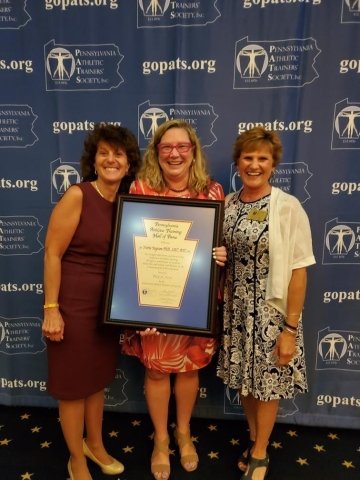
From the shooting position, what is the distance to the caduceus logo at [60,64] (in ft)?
6.47

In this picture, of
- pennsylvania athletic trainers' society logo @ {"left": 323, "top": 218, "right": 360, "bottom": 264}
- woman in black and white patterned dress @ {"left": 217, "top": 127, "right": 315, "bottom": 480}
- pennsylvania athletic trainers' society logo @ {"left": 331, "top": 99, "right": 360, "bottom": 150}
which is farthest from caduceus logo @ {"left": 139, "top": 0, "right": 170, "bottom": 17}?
pennsylvania athletic trainers' society logo @ {"left": 323, "top": 218, "right": 360, "bottom": 264}

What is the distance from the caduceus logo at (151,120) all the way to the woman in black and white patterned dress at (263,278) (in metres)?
0.58

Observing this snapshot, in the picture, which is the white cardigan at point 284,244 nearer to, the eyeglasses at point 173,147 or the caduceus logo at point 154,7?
the eyeglasses at point 173,147

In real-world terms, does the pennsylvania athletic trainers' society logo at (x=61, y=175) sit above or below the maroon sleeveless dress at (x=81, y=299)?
above

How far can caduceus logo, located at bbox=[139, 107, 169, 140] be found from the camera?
1.99m

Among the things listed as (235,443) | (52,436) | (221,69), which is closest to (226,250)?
(221,69)

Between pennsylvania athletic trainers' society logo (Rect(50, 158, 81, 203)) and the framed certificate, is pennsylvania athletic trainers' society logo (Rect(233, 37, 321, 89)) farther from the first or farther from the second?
pennsylvania athletic trainers' society logo (Rect(50, 158, 81, 203))

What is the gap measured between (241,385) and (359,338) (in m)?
0.85

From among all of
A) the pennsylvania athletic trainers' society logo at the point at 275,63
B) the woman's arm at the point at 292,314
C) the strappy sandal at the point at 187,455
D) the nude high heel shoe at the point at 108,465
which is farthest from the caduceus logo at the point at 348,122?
the nude high heel shoe at the point at 108,465

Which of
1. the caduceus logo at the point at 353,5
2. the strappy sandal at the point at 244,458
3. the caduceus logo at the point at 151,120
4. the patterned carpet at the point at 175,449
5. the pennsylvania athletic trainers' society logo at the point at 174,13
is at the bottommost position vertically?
the patterned carpet at the point at 175,449

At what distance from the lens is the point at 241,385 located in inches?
67.6

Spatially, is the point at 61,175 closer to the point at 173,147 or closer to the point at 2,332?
the point at 173,147

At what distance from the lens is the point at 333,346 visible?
2.15m

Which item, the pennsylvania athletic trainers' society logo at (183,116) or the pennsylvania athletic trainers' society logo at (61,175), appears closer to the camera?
the pennsylvania athletic trainers' society logo at (183,116)
